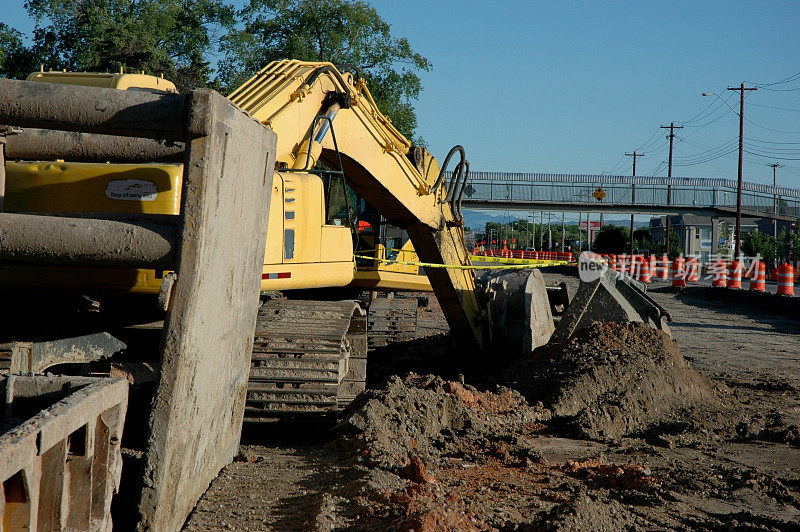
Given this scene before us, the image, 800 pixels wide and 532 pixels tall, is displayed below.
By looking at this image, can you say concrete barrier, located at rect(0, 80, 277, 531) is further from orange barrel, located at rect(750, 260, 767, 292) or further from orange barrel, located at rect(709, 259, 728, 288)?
orange barrel, located at rect(709, 259, 728, 288)

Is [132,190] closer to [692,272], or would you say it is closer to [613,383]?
[613,383]

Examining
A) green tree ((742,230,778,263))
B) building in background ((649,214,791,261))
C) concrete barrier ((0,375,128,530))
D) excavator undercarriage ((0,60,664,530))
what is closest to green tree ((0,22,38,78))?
excavator undercarriage ((0,60,664,530))

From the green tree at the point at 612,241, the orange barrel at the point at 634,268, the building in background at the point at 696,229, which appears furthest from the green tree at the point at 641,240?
the orange barrel at the point at 634,268

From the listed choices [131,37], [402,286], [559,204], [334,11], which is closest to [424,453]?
[402,286]

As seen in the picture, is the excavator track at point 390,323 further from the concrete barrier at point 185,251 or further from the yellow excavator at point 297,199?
the concrete barrier at point 185,251

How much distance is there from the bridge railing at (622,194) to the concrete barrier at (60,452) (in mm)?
58693

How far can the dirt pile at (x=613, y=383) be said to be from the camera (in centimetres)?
708

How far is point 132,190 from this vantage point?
484 centimetres

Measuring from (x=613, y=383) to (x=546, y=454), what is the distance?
1823mm

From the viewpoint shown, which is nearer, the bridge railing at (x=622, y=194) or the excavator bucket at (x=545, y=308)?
the excavator bucket at (x=545, y=308)

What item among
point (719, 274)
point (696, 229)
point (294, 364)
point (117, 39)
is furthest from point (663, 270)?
point (696, 229)

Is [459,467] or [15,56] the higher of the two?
[15,56]

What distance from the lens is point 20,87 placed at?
11.6ft

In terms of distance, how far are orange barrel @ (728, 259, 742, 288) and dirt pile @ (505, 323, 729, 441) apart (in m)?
21.3
